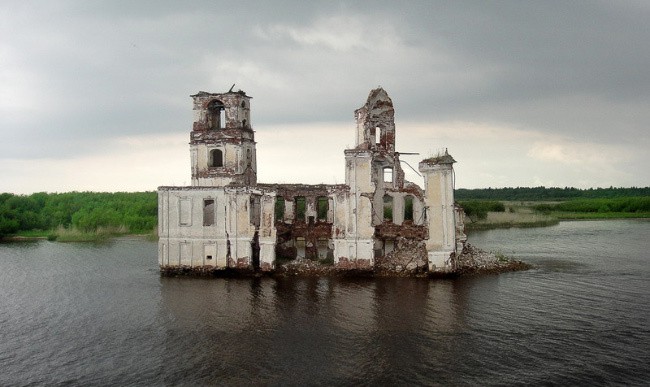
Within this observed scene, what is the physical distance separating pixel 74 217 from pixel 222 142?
38.7m

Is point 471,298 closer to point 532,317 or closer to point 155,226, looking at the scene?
point 532,317

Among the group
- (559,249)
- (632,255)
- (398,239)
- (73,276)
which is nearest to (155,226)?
(73,276)

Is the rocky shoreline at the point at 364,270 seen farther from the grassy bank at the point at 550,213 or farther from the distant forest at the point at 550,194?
the distant forest at the point at 550,194

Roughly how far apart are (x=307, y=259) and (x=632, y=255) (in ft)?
75.5

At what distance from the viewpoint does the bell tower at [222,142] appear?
112 feet

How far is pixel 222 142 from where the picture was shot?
3422 centimetres

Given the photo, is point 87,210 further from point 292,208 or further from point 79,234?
point 292,208

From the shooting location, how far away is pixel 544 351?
18688 millimetres

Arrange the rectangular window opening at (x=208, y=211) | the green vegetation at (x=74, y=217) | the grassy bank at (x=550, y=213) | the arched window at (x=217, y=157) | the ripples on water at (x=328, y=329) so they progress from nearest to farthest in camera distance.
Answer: the ripples on water at (x=328, y=329) < the rectangular window opening at (x=208, y=211) < the arched window at (x=217, y=157) < the green vegetation at (x=74, y=217) < the grassy bank at (x=550, y=213)

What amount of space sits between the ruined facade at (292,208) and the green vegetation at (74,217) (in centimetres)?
2702

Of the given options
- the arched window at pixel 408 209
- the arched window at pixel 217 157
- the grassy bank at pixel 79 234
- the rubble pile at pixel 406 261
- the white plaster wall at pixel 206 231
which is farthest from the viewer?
the grassy bank at pixel 79 234

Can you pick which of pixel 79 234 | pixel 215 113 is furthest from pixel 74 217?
pixel 215 113

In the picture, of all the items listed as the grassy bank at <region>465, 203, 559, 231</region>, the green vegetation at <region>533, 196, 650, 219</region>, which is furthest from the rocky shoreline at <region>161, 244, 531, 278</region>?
the green vegetation at <region>533, 196, 650, 219</region>

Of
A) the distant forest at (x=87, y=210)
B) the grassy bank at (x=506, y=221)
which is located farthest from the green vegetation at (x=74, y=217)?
the grassy bank at (x=506, y=221)
